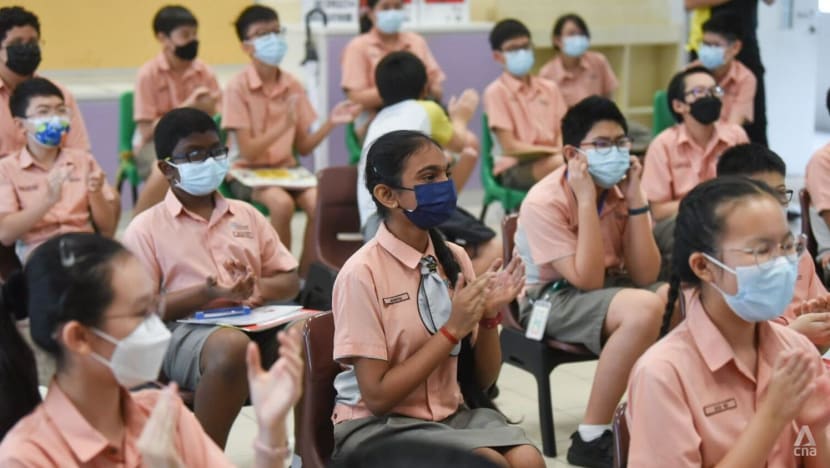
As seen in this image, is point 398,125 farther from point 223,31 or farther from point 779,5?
point 779,5

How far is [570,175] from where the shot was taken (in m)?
3.55

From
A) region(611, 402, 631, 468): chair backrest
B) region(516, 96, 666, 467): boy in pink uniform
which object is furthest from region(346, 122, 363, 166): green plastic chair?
region(611, 402, 631, 468): chair backrest

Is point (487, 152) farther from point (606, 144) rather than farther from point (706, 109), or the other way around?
point (606, 144)

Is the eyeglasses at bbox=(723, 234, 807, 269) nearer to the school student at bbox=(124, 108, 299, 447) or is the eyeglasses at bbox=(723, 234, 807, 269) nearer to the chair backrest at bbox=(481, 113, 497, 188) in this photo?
the school student at bbox=(124, 108, 299, 447)

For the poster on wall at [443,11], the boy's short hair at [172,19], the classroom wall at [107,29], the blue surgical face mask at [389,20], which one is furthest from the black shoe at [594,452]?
the classroom wall at [107,29]

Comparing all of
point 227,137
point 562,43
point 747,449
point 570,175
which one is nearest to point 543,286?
point 570,175

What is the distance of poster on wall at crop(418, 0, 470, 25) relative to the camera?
7.57 m

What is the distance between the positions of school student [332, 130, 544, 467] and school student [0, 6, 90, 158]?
250cm

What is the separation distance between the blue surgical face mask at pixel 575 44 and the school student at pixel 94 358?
521 centimetres

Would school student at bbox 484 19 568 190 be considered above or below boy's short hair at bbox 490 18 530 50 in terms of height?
below

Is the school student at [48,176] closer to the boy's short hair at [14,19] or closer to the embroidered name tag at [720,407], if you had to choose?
the boy's short hair at [14,19]

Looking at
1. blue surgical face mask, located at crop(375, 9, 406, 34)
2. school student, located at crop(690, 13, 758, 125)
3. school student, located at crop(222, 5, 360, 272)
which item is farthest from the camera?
blue surgical face mask, located at crop(375, 9, 406, 34)

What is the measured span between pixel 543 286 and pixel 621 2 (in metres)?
4.84

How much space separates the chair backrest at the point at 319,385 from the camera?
2719 millimetres
